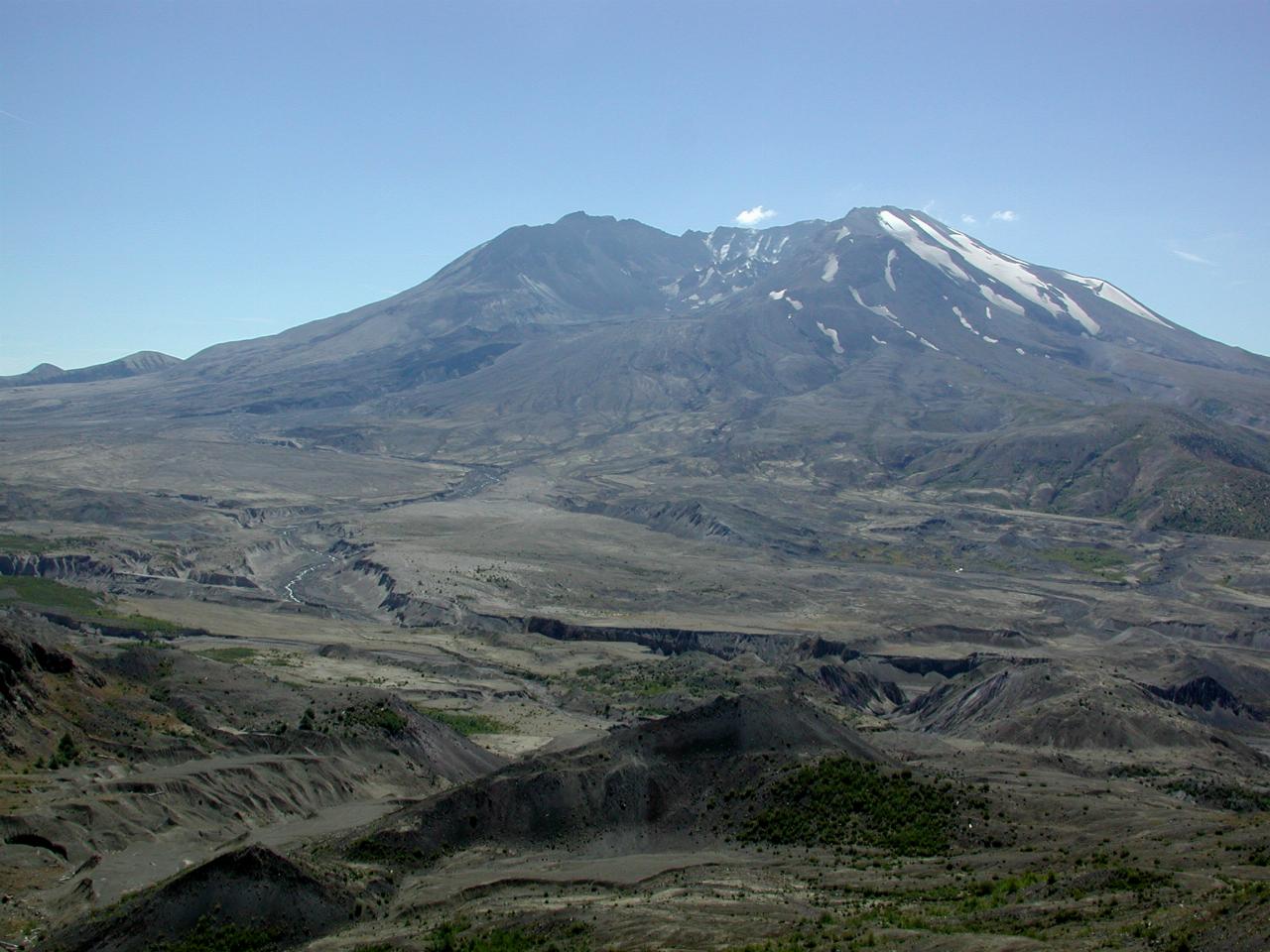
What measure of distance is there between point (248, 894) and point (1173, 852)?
20659 millimetres

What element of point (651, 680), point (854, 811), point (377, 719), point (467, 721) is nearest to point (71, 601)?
point (467, 721)

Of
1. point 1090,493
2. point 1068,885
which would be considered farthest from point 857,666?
point 1090,493

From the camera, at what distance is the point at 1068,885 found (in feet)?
86.6

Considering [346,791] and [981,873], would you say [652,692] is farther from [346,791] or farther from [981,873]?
[981,873]

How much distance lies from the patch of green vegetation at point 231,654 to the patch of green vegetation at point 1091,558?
7246 centimetres

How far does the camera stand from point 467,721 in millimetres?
58125

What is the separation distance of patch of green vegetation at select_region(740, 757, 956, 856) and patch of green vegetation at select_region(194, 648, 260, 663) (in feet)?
128

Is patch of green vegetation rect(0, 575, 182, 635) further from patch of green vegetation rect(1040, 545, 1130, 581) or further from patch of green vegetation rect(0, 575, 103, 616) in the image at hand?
patch of green vegetation rect(1040, 545, 1130, 581)

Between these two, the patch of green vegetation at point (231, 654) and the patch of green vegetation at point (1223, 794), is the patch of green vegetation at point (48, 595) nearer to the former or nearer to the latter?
the patch of green vegetation at point (231, 654)

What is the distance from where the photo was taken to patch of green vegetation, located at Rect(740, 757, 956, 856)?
111ft

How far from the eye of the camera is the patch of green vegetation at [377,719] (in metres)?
47.4

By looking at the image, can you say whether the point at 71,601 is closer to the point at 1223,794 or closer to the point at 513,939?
the point at 513,939

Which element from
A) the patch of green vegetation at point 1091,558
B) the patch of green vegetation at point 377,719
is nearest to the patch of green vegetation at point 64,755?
the patch of green vegetation at point 377,719

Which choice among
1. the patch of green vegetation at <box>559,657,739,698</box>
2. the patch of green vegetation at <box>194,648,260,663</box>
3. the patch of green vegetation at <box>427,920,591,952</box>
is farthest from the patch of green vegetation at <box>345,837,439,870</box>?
the patch of green vegetation at <box>194,648,260,663</box>
